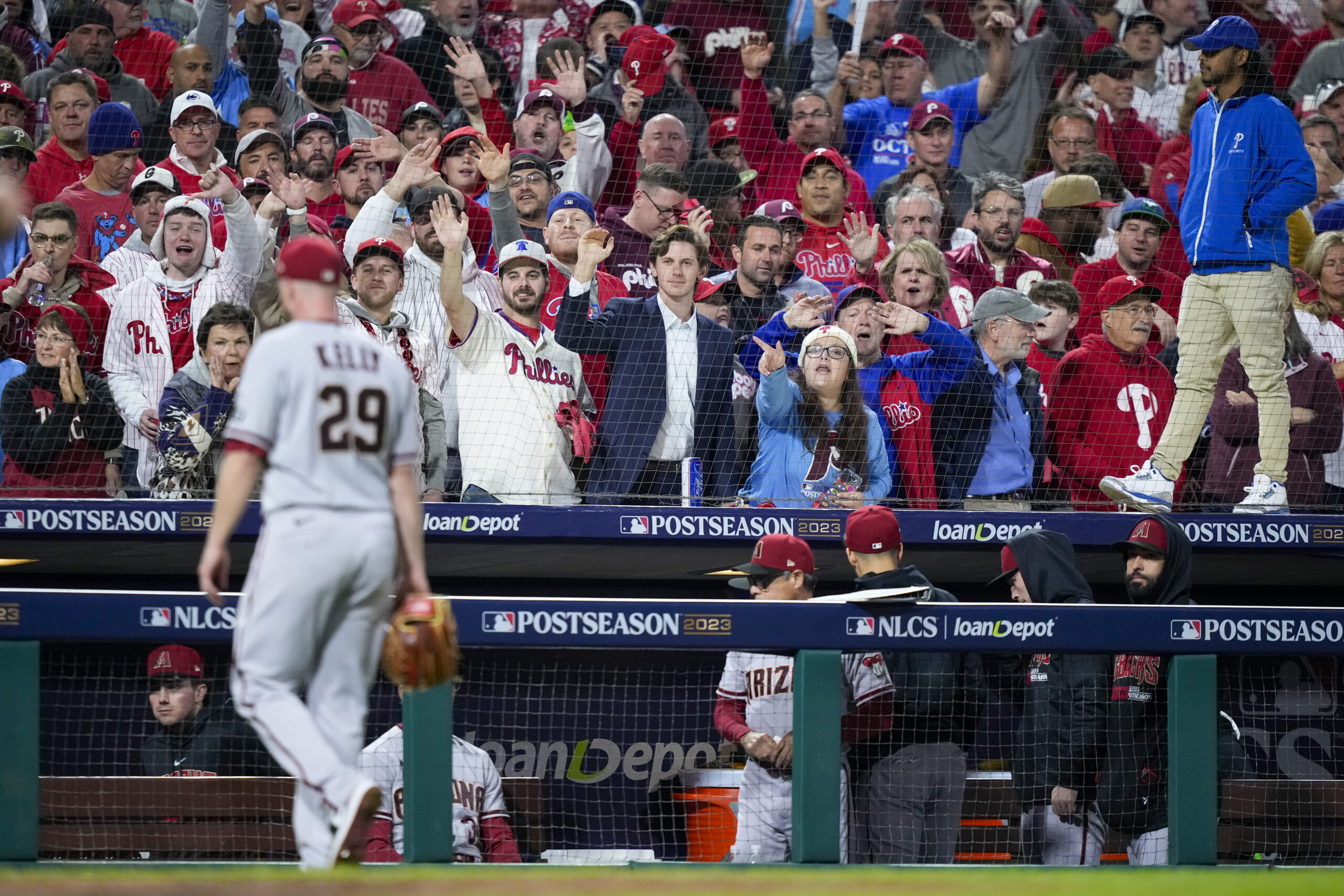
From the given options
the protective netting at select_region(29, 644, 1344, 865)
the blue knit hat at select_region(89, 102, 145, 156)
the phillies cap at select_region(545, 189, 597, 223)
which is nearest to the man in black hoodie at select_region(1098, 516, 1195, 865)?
the protective netting at select_region(29, 644, 1344, 865)

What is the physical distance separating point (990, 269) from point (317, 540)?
560 centimetres

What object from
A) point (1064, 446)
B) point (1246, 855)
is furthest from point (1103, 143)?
A: point (1246, 855)

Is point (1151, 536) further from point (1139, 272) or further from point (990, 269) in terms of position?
point (1139, 272)

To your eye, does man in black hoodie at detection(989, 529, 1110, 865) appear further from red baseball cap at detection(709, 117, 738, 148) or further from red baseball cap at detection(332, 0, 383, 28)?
red baseball cap at detection(332, 0, 383, 28)

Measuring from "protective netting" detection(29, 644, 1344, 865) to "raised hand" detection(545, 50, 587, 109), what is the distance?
157 inches

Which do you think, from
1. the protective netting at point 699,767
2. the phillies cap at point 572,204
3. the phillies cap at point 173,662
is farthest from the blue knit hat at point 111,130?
the phillies cap at point 173,662

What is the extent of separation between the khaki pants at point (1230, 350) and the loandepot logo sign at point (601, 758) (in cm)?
293

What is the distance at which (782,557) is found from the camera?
558cm

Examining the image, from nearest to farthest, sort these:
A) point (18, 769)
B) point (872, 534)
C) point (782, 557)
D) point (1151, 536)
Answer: point (18, 769), point (872, 534), point (782, 557), point (1151, 536)

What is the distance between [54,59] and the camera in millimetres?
8836

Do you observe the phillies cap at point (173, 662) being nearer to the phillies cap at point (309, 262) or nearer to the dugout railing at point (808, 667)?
the dugout railing at point (808, 667)

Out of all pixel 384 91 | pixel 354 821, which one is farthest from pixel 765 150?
pixel 354 821

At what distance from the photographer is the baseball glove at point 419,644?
366 cm

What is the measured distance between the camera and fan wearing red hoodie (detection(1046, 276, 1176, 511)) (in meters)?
7.61
